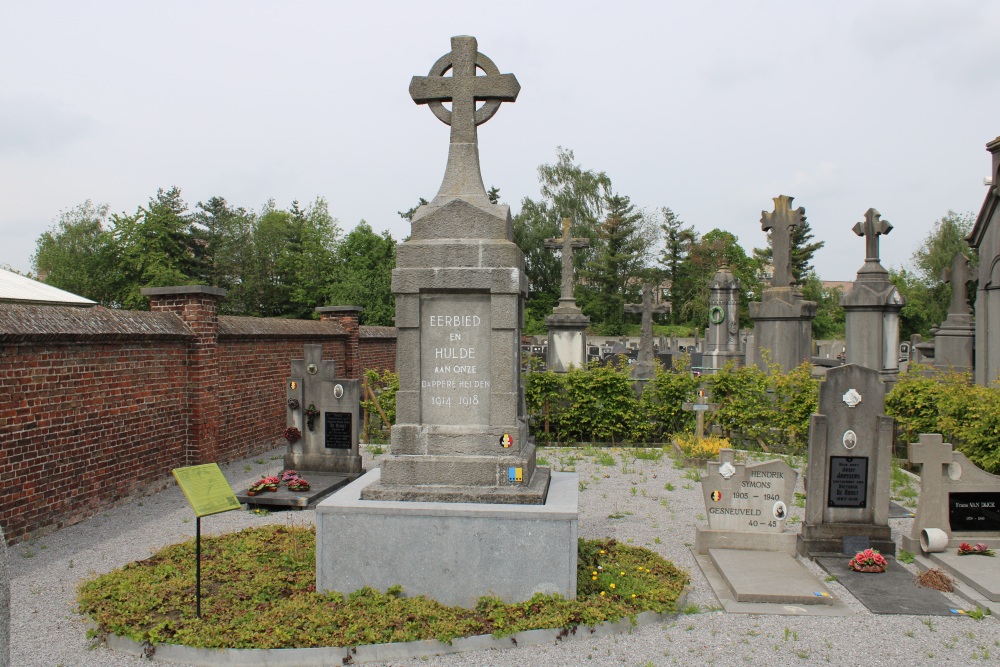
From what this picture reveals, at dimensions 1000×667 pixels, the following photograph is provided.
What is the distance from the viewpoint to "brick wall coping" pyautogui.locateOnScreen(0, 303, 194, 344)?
22.2 ft

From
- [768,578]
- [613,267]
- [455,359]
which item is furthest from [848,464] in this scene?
[613,267]

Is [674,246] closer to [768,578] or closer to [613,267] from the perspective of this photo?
[613,267]

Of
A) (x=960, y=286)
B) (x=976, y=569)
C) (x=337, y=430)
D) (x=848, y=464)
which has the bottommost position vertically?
(x=976, y=569)

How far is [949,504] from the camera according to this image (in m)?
6.57

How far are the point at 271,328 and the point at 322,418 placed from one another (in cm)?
354

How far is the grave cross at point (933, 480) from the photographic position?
6.48 metres

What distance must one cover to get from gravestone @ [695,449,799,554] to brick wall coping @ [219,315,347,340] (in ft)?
25.2

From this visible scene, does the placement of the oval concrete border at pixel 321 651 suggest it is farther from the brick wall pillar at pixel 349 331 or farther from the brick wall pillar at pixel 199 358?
the brick wall pillar at pixel 349 331

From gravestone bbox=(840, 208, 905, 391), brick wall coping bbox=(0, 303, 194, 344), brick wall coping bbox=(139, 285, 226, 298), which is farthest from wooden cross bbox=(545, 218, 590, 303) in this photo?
brick wall coping bbox=(0, 303, 194, 344)

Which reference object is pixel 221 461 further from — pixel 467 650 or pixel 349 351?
pixel 467 650

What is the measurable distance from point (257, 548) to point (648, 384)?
813 cm

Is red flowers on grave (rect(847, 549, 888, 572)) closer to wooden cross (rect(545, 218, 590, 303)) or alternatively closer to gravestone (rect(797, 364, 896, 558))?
gravestone (rect(797, 364, 896, 558))

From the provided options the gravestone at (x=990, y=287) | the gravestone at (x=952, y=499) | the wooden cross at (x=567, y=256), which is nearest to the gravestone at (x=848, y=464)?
the gravestone at (x=952, y=499)

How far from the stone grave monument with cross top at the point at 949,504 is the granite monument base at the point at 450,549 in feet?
12.2
